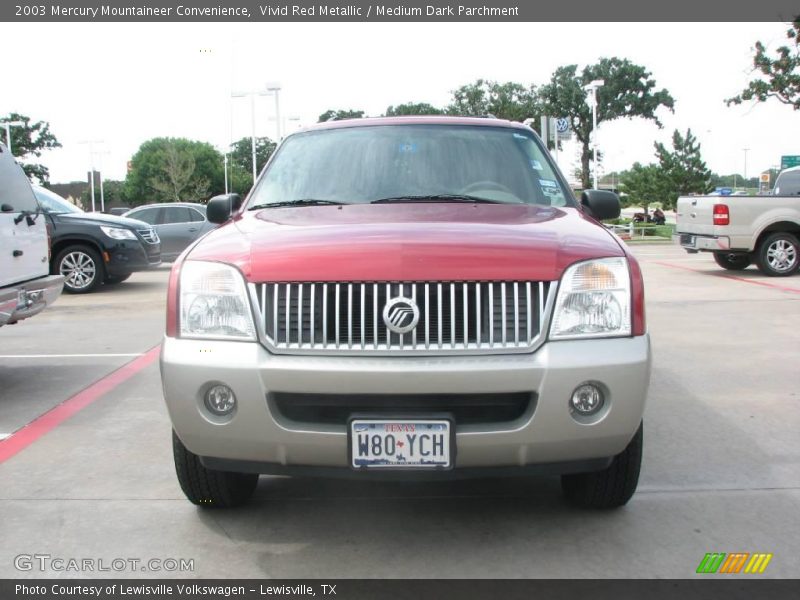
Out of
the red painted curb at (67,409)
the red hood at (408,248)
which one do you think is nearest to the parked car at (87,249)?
the red painted curb at (67,409)

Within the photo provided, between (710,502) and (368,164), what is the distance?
2315 millimetres

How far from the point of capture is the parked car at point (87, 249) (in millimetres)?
13117

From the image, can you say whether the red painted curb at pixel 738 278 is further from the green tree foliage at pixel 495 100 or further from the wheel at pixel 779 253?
the green tree foliage at pixel 495 100

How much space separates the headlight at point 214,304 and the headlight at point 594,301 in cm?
113

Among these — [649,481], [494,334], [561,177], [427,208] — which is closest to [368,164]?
[427,208]

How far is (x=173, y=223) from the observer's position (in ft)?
61.1

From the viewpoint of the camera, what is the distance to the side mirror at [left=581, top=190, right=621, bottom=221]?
4.63m

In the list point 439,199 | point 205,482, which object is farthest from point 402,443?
point 439,199

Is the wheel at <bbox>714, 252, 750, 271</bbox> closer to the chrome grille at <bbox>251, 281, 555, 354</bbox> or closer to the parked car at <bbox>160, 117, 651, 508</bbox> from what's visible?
the parked car at <bbox>160, 117, 651, 508</bbox>

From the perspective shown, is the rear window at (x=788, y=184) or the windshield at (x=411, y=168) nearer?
the windshield at (x=411, y=168)

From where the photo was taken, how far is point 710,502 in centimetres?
374

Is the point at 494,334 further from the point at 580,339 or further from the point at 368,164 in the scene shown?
the point at 368,164

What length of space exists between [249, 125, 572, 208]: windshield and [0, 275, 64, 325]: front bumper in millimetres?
2511

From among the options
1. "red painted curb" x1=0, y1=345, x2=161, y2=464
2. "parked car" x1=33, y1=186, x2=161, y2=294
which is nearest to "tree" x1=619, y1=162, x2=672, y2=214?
"parked car" x1=33, y1=186, x2=161, y2=294
